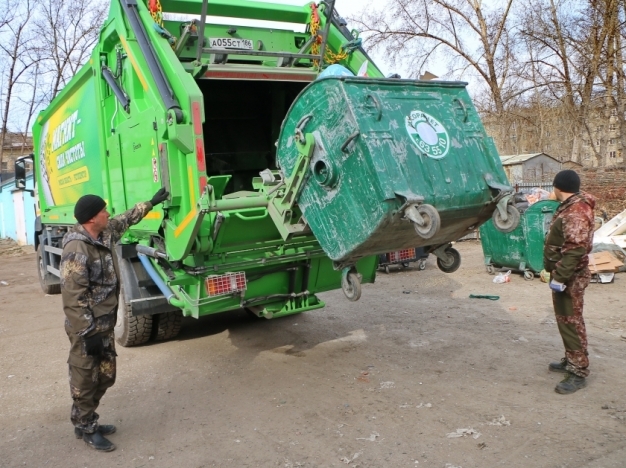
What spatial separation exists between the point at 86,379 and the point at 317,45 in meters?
3.24

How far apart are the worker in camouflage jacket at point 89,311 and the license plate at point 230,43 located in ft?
6.26

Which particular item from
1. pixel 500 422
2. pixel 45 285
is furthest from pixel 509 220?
pixel 45 285

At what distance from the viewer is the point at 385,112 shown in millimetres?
2988

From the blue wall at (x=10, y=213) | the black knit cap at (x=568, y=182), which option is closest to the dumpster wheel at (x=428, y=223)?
the black knit cap at (x=568, y=182)

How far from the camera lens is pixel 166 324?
16.2 ft

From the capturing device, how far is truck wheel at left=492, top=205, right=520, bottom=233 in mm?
3086

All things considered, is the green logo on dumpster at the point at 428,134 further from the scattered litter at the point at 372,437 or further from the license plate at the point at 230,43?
the license plate at the point at 230,43

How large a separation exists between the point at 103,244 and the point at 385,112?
1790 mm

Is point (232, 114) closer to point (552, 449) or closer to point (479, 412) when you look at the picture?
point (479, 412)

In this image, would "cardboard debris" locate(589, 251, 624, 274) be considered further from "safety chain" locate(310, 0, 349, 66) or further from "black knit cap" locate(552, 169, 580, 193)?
"safety chain" locate(310, 0, 349, 66)

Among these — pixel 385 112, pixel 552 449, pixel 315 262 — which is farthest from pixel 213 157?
pixel 552 449

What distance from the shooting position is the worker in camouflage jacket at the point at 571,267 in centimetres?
360

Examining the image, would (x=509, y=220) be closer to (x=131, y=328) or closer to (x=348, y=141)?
(x=348, y=141)

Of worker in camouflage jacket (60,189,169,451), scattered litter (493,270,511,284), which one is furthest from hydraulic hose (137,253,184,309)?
scattered litter (493,270,511,284)
